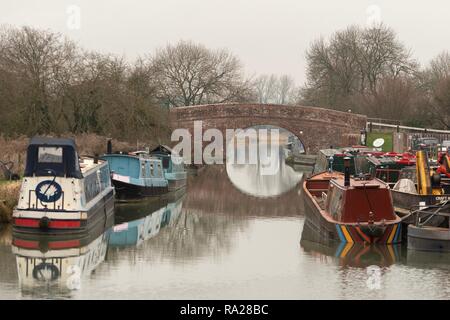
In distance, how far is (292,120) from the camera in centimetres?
5259

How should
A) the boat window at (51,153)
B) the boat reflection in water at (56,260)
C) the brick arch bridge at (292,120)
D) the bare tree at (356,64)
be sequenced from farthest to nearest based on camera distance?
1. the bare tree at (356,64)
2. the brick arch bridge at (292,120)
3. the boat window at (51,153)
4. the boat reflection in water at (56,260)

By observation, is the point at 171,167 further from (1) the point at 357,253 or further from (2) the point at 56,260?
(1) the point at 357,253

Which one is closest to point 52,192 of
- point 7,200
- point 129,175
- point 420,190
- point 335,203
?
point 7,200

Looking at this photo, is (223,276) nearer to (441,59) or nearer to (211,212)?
(211,212)

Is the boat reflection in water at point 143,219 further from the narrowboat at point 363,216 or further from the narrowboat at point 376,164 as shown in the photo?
the narrowboat at point 376,164

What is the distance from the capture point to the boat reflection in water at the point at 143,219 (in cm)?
2222

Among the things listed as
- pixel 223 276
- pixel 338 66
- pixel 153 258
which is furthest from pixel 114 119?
pixel 338 66

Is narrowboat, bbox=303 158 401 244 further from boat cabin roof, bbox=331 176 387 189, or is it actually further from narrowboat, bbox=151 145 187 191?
narrowboat, bbox=151 145 187 191

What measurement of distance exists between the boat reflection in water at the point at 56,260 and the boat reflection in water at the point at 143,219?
504 millimetres

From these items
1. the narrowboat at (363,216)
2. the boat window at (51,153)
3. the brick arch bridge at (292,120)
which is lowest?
the narrowboat at (363,216)

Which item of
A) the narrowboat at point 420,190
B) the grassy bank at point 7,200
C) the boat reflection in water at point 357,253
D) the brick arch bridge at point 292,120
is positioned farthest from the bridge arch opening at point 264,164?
the boat reflection in water at point 357,253

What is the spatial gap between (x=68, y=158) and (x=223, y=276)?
536cm

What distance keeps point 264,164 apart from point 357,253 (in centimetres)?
3869

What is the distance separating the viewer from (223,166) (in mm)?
51406
